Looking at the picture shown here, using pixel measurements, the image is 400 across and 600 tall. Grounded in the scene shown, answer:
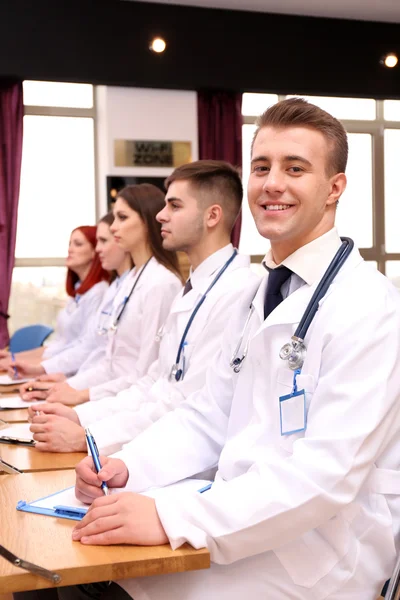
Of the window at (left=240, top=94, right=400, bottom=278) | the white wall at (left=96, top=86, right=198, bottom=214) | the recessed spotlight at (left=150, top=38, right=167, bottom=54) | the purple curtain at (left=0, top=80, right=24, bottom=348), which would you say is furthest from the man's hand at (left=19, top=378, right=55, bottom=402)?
the window at (left=240, top=94, right=400, bottom=278)

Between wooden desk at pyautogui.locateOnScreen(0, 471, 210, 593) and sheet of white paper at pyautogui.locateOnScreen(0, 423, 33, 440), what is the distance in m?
0.82

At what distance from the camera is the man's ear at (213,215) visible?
2.79 meters

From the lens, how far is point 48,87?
7109mm

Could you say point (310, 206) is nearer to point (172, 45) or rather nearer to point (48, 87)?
point (172, 45)

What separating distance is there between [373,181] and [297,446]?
7.31 meters

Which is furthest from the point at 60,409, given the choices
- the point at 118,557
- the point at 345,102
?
the point at 345,102

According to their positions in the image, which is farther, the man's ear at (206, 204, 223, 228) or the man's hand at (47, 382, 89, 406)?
the man's hand at (47, 382, 89, 406)

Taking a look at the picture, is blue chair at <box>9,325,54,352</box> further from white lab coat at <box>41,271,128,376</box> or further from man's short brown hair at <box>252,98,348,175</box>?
man's short brown hair at <box>252,98,348,175</box>

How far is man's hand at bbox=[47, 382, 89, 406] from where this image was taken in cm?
291

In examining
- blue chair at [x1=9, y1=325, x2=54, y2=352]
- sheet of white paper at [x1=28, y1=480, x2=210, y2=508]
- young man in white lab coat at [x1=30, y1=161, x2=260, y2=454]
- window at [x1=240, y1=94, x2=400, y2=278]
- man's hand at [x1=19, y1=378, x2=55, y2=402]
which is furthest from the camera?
window at [x1=240, y1=94, x2=400, y2=278]

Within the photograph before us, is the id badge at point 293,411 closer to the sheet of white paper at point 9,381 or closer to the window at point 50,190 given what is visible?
the sheet of white paper at point 9,381

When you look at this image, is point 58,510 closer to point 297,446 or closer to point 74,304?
point 297,446

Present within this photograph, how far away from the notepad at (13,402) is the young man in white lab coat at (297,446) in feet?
4.22

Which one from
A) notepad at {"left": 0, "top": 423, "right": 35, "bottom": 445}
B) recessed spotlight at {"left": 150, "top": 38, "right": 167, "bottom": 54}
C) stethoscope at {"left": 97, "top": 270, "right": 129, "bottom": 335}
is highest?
recessed spotlight at {"left": 150, "top": 38, "right": 167, "bottom": 54}
